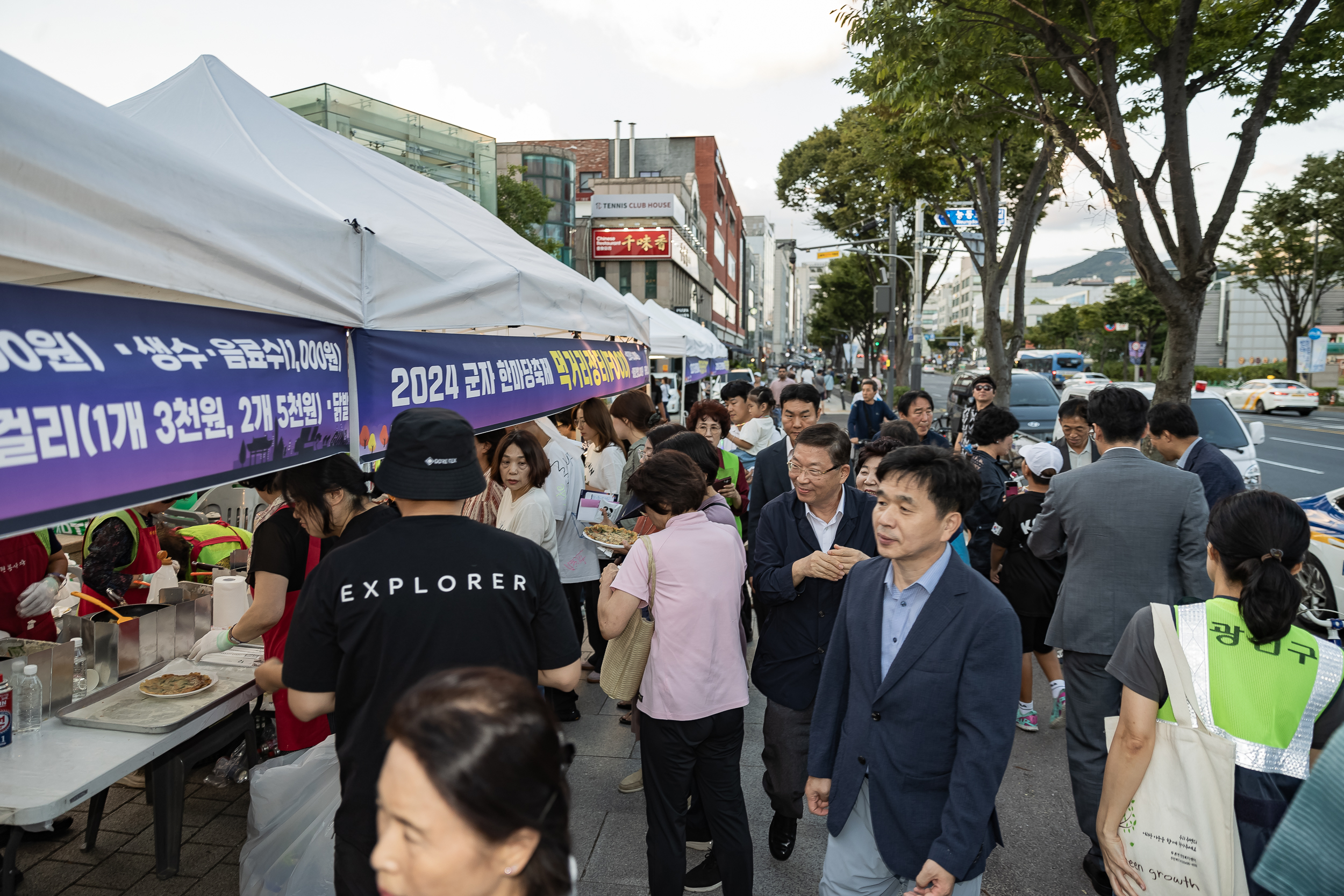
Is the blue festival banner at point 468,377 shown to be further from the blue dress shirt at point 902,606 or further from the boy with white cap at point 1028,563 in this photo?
the boy with white cap at point 1028,563

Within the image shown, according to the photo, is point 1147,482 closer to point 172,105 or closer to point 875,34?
point 172,105

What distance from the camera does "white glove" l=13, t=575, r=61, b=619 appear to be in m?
3.92

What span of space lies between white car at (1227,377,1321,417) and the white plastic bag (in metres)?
37.8

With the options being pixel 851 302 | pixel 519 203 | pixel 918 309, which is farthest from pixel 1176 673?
pixel 851 302

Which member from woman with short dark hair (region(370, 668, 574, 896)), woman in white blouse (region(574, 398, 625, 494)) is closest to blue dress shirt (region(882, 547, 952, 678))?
woman with short dark hair (region(370, 668, 574, 896))

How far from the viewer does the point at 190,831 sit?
385cm

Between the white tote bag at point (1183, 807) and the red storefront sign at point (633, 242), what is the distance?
152ft

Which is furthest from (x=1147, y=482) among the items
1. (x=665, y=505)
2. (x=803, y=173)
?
(x=803, y=173)

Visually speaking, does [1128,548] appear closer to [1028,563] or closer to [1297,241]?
[1028,563]

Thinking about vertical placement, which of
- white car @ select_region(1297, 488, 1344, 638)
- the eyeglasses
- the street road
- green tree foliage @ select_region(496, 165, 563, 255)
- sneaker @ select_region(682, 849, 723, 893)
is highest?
green tree foliage @ select_region(496, 165, 563, 255)

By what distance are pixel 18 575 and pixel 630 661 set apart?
10.5 ft

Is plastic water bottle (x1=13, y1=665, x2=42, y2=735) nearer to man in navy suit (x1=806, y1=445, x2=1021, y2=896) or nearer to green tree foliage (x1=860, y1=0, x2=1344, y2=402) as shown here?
man in navy suit (x1=806, y1=445, x2=1021, y2=896)

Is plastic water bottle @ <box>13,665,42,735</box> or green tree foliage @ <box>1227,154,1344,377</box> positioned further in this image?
green tree foliage @ <box>1227,154,1344,377</box>

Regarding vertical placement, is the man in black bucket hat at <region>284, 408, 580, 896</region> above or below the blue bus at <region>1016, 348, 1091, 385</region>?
below
